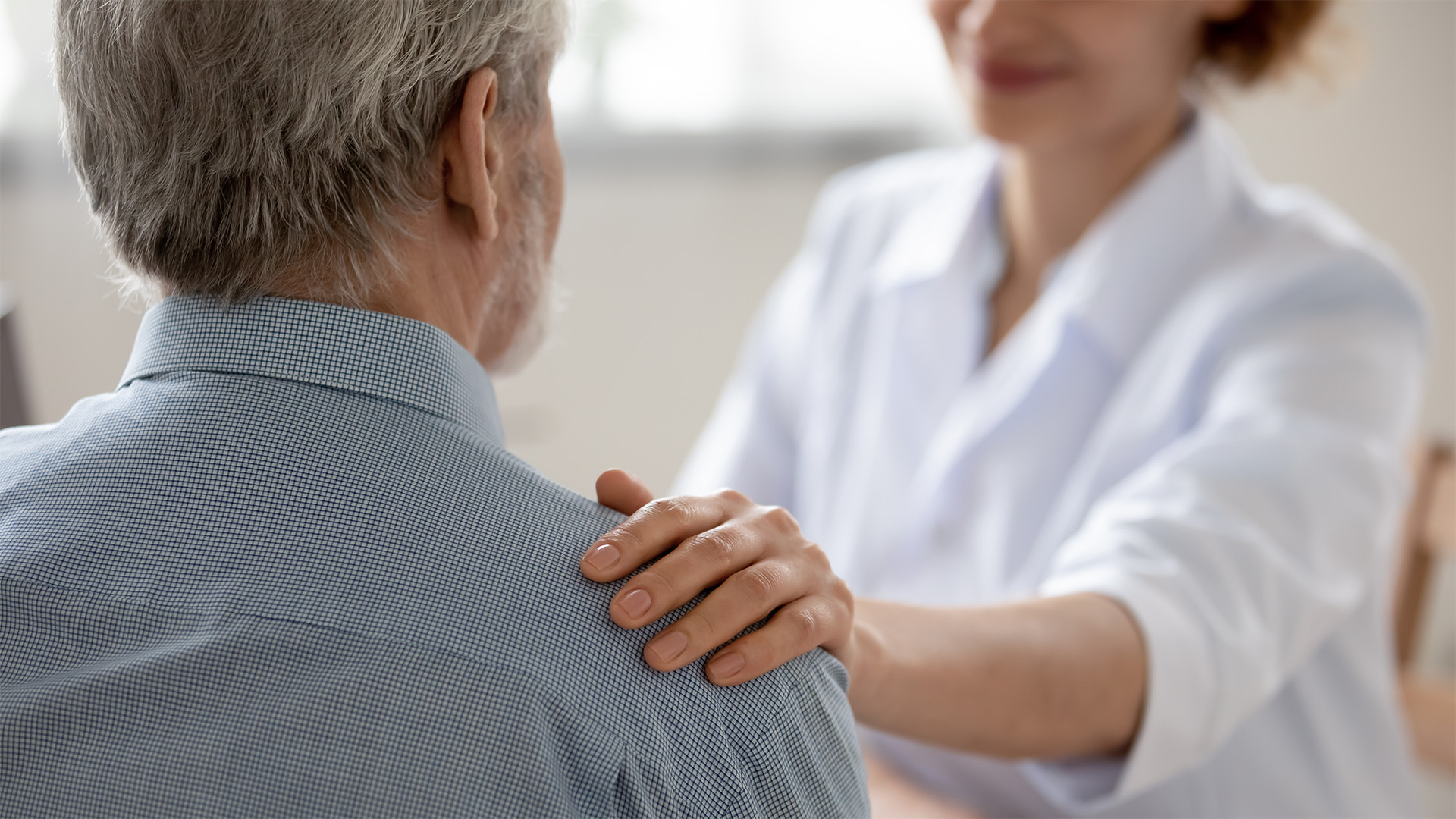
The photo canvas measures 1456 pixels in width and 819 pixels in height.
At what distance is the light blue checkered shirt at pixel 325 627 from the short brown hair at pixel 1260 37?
1.02 meters

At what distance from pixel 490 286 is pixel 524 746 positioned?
0.31 m

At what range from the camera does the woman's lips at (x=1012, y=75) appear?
1239 mm

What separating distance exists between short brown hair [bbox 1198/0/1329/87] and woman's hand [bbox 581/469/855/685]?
92 centimetres

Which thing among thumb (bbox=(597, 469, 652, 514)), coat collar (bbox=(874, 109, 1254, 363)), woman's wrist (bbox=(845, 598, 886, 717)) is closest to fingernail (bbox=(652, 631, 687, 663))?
thumb (bbox=(597, 469, 652, 514))

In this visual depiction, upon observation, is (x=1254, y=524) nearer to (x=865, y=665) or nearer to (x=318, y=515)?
(x=865, y=665)

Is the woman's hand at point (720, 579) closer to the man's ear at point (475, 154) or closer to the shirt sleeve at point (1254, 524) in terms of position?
the man's ear at point (475, 154)

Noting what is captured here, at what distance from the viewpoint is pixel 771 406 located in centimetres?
153

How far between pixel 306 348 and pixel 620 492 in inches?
7.3

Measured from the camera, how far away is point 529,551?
0.58 m

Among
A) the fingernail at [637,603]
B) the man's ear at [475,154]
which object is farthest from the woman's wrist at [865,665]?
the man's ear at [475,154]

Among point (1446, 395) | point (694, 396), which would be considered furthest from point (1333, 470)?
point (694, 396)

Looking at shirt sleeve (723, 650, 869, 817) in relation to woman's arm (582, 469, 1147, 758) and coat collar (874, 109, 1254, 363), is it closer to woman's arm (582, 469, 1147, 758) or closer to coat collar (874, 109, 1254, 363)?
woman's arm (582, 469, 1147, 758)

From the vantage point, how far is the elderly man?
521 millimetres

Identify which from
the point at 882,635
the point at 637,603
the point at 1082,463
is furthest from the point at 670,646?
the point at 1082,463
